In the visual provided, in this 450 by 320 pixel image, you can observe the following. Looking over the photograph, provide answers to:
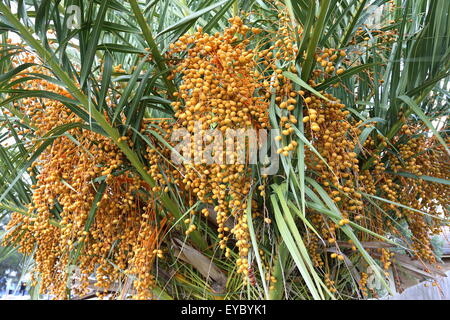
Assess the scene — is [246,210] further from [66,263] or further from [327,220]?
[66,263]

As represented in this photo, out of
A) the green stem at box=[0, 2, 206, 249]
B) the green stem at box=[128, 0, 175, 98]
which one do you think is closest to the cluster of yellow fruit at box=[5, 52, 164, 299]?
the green stem at box=[0, 2, 206, 249]

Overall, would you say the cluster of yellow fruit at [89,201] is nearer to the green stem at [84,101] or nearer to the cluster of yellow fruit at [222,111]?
the green stem at [84,101]

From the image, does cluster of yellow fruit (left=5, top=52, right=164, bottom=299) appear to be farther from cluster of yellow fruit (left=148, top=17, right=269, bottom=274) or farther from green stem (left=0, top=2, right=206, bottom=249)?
cluster of yellow fruit (left=148, top=17, right=269, bottom=274)

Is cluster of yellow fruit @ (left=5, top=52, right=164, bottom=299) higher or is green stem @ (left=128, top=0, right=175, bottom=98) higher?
green stem @ (left=128, top=0, right=175, bottom=98)

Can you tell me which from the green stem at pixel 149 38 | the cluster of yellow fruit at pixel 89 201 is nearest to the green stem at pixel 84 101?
the cluster of yellow fruit at pixel 89 201

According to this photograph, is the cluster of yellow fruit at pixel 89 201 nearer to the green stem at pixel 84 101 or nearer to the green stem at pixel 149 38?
the green stem at pixel 84 101

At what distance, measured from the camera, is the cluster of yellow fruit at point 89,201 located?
68 cm

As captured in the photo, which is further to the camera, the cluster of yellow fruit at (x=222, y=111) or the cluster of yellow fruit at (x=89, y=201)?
the cluster of yellow fruit at (x=89, y=201)

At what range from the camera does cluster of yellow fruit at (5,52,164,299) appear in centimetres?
68

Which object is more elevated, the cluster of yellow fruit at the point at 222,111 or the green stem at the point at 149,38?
the green stem at the point at 149,38

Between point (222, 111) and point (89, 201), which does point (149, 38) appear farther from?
point (89, 201)

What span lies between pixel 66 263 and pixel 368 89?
77cm

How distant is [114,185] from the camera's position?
75 centimetres

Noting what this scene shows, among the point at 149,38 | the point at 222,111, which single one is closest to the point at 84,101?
the point at 149,38
